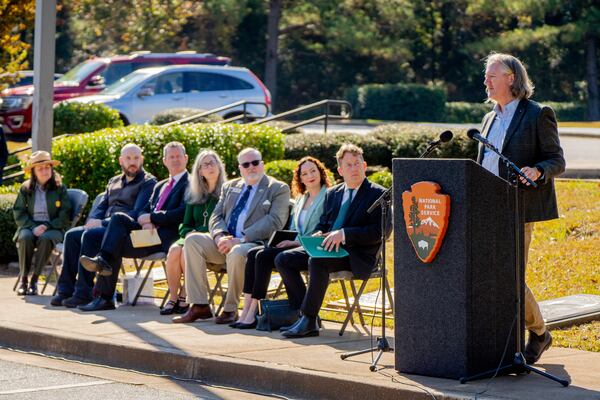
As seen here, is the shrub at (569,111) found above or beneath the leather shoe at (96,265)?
above

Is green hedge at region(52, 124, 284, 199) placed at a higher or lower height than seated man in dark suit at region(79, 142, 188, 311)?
higher

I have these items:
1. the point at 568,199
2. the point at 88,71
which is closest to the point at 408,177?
the point at 568,199

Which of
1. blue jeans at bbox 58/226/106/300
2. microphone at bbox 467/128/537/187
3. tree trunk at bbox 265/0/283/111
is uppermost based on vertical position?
tree trunk at bbox 265/0/283/111

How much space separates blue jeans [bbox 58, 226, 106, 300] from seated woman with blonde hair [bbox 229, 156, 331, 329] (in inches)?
85.6

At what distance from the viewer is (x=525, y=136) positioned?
312 inches

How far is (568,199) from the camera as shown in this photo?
1518 centimetres

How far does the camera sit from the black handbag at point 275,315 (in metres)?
9.77

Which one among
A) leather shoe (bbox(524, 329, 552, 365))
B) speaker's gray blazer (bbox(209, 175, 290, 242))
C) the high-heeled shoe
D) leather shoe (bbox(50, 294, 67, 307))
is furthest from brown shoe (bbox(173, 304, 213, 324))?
leather shoe (bbox(524, 329, 552, 365))

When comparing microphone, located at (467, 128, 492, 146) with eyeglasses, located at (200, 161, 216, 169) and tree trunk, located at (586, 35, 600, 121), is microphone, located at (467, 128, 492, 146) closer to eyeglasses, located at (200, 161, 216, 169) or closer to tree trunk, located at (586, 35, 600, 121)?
eyeglasses, located at (200, 161, 216, 169)

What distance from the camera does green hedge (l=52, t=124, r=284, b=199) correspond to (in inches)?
629

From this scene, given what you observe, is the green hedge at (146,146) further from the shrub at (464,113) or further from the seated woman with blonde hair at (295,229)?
the shrub at (464,113)

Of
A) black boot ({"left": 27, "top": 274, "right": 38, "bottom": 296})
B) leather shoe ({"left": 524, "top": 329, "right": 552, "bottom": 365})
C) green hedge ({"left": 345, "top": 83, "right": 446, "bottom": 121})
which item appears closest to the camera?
leather shoe ({"left": 524, "top": 329, "right": 552, "bottom": 365})

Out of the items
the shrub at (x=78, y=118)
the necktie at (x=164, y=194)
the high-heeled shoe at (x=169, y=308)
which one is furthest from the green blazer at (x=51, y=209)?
the shrub at (x=78, y=118)

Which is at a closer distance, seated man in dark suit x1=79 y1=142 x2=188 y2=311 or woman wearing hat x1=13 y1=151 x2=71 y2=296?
seated man in dark suit x1=79 y1=142 x2=188 y2=311
